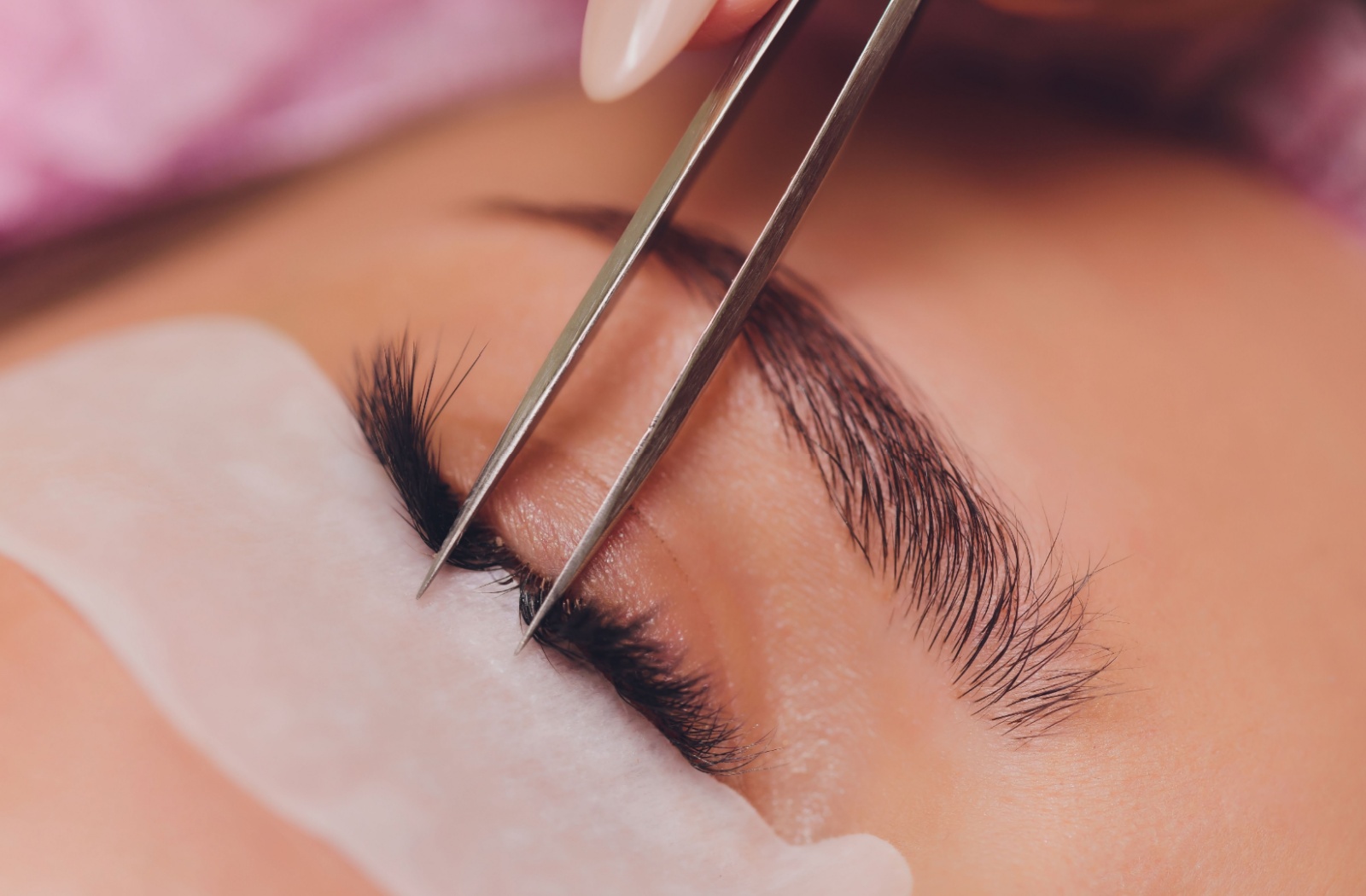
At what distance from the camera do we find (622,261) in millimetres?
533

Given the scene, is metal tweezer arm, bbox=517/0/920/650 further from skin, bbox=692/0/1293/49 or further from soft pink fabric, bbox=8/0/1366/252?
soft pink fabric, bbox=8/0/1366/252

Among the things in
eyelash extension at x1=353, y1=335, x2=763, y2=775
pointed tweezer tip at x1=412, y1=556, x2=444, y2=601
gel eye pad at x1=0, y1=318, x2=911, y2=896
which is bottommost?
gel eye pad at x1=0, y1=318, x2=911, y2=896

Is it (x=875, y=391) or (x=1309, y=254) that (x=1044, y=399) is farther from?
(x=1309, y=254)

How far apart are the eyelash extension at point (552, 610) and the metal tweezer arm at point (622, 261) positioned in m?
0.02

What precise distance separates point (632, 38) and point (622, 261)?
0.37 feet

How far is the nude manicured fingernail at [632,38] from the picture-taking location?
51 cm

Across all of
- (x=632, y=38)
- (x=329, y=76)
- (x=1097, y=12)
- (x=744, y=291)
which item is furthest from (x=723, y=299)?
(x=329, y=76)

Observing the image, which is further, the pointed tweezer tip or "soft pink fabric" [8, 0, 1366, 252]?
"soft pink fabric" [8, 0, 1366, 252]

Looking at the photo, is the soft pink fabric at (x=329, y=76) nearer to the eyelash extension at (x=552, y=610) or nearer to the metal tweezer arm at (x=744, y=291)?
the metal tweezer arm at (x=744, y=291)

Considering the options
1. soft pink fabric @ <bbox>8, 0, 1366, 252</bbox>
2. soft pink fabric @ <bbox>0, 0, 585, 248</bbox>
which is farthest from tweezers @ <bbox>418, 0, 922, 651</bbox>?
soft pink fabric @ <bbox>0, 0, 585, 248</bbox>

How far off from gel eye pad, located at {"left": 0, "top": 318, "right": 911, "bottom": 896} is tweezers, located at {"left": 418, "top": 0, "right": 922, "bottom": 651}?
0.04 m

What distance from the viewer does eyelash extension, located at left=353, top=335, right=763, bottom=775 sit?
507 mm

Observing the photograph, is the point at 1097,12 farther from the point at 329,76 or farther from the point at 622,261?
the point at 329,76

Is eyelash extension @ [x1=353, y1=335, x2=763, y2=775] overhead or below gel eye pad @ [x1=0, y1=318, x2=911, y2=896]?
overhead
